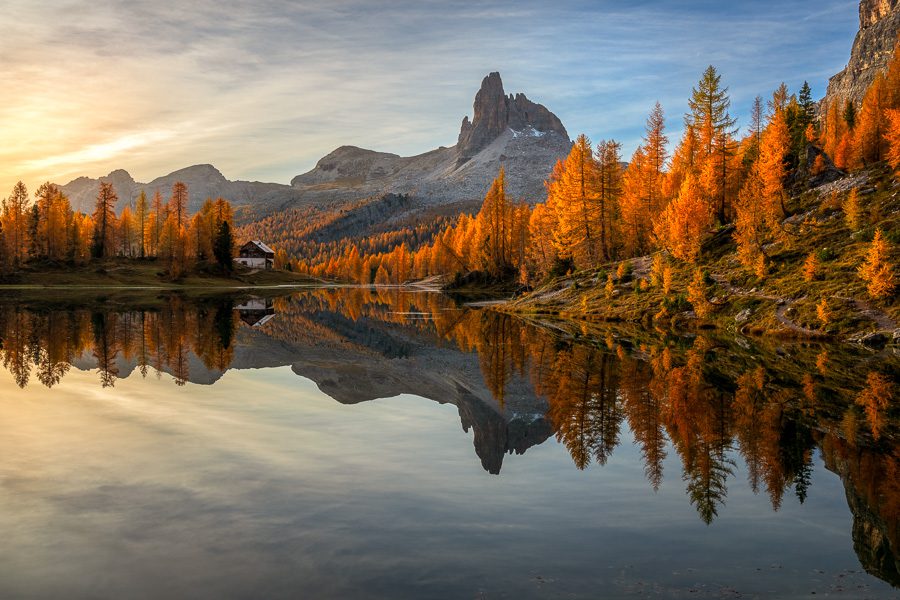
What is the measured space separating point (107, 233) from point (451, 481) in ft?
464

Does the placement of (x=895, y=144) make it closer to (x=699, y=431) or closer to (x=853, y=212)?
(x=853, y=212)

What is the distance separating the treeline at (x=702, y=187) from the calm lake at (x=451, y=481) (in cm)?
2761

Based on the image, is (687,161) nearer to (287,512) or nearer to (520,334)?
(520,334)

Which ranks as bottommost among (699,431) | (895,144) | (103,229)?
(699,431)

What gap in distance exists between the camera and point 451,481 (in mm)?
13516

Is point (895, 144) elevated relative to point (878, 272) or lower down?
elevated

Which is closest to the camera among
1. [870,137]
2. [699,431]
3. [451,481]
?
[451,481]

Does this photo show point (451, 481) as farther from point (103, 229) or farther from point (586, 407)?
point (103, 229)

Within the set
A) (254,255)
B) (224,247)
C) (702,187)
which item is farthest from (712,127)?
(254,255)

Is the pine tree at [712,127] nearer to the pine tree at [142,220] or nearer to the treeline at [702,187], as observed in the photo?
the treeline at [702,187]

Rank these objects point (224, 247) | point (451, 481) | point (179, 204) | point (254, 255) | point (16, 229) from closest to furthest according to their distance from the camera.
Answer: point (451, 481), point (16, 229), point (224, 247), point (179, 204), point (254, 255)

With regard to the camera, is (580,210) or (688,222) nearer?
(688,222)

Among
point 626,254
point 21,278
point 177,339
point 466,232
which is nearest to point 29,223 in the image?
point 21,278

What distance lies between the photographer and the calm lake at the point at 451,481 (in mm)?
9047
